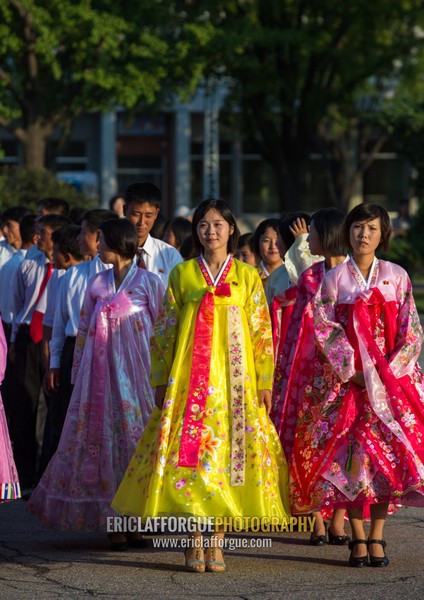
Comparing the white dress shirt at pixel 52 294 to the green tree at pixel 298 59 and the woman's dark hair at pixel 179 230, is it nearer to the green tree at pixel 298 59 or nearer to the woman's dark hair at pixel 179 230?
the woman's dark hair at pixel 179 230

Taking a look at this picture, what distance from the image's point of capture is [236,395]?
7008mm

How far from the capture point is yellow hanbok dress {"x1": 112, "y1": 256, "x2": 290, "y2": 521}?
22.4 ft

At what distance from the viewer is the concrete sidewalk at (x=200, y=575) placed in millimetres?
6508

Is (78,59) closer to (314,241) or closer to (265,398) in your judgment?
(314,241)

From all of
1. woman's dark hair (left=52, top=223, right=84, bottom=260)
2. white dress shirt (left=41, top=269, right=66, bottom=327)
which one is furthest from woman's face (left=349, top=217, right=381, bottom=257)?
woman's dark hair (left=52, top=223, right=84, bottom=260)

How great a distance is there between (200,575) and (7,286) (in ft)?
14.2

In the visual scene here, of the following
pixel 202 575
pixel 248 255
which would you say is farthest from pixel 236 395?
pixel 248 255

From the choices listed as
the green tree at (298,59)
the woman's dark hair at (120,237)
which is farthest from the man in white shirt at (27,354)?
the green tree at (298,59)

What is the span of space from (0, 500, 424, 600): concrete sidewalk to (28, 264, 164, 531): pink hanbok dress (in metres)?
0.26

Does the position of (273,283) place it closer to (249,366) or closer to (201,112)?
(249,366)

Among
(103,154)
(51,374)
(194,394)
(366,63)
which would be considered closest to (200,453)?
(194,394)

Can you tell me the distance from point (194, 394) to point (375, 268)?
113cm

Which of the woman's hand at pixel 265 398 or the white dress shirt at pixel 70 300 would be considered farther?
the white dress shirt at pixel 70 300

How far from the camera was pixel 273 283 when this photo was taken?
8.66m
